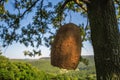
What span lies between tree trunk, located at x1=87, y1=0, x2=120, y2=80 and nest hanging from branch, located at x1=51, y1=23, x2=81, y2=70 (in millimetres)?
811

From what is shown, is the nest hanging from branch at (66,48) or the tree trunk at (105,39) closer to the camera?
the nest hanging from branch at (66,48)

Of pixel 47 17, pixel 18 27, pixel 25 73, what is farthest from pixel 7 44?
pixel 25 73

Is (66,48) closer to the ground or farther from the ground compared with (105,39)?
closer to the ground

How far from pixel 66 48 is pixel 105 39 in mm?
1148

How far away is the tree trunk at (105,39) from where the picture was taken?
5963mm

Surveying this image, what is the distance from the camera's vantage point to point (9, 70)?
2256cm

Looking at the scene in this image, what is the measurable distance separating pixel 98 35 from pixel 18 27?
4303mm

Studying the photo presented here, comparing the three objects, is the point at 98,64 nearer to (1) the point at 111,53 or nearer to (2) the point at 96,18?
(1) the point at 111,53

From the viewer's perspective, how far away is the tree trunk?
5963mm

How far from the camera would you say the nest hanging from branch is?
5.10m

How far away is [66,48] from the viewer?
5.14 m

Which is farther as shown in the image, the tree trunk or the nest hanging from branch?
the tree trunk

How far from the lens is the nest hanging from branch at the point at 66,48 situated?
5.10 metres

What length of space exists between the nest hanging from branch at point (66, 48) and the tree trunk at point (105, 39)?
81 centimetres
